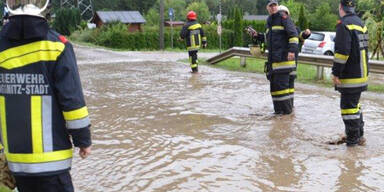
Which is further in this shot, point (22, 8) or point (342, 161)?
point (342, 161)

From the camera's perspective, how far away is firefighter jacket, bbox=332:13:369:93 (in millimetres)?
6207

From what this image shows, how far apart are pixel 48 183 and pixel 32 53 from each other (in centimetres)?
90

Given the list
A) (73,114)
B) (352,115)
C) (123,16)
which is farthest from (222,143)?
(123,16)

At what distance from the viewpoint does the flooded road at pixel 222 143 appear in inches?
208

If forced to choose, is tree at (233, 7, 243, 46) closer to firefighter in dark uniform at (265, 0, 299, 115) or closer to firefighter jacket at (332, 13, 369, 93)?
firefighter in dark uniform at (265, 0, 299, 115)

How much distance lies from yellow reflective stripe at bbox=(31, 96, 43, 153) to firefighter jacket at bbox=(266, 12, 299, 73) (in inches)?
216

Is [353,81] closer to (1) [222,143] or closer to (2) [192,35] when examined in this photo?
(1) [222,143]

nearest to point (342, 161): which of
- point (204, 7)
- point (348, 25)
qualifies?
point (348, 25)

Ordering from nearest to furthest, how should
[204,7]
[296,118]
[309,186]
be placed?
[309,186] < [296,118] < [204,7]

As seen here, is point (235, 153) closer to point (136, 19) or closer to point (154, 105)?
point (154, 105)

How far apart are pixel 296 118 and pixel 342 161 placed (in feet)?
7.90

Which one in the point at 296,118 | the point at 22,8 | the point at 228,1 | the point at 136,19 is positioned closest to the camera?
the point at 22,8

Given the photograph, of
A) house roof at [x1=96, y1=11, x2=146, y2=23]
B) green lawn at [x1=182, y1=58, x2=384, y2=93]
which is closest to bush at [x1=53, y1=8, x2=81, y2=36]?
house roof at [x1=96, y1=11, x2=146, y2=23]

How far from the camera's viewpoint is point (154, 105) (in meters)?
9.64
